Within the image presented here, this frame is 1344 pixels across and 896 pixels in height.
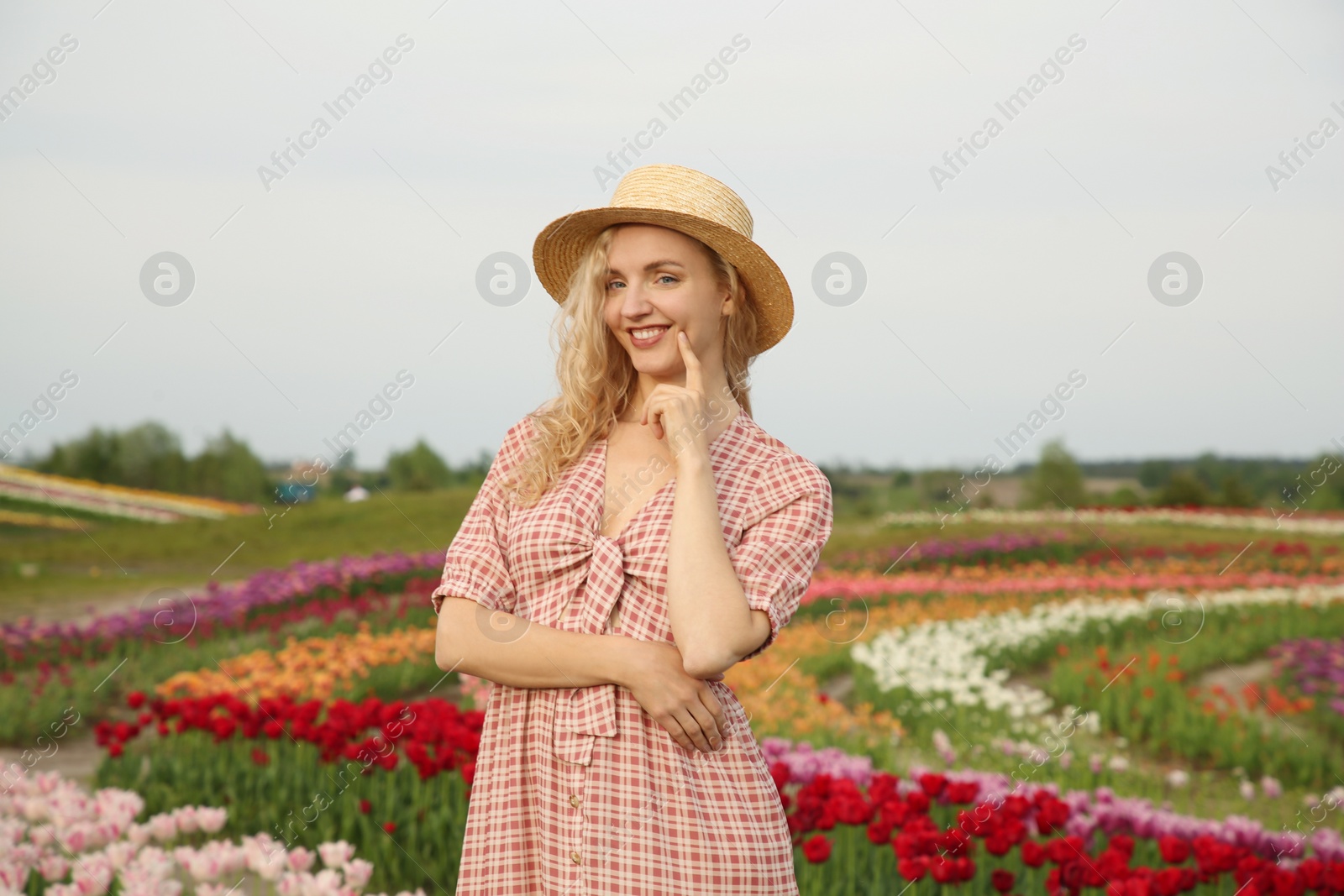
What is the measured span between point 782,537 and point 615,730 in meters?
0.47

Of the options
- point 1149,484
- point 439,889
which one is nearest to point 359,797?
point 439,889

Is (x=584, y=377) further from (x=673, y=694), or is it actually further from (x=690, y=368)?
(x=673, y=694)

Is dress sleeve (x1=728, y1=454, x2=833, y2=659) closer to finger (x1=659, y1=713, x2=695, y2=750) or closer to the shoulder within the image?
finger (x1=659, y1=713, x2=695, y2=750)

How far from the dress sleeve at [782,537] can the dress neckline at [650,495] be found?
14 cm

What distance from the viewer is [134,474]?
12.6 metres

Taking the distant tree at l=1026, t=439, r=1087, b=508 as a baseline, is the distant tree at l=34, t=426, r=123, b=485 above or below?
above

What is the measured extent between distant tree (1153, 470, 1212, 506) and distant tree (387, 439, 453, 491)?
31.9 feet

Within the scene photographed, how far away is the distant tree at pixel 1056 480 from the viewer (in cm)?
1438

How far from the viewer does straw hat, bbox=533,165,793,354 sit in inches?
82.7

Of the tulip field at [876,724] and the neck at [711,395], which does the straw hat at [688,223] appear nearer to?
the neck at [711,395]

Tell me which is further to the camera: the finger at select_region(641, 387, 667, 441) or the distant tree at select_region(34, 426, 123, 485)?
the distant tree at select_region(34, 426, 123, 485)

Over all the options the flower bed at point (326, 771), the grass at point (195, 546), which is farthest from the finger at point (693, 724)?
the grass at point (195, 546)

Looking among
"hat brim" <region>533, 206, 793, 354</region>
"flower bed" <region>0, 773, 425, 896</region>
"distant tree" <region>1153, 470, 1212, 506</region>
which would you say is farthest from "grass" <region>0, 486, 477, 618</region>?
"distant tree" <region>1153, 470, 1212, 506</region>

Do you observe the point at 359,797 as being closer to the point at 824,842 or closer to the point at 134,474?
the point at 824,842
